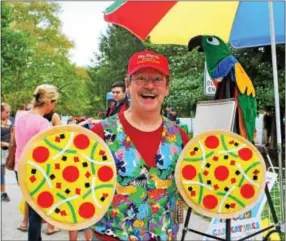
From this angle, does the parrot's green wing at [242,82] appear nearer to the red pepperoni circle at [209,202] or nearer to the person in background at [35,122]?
the red pepperoni circle at [209,202]

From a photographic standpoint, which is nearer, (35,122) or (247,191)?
(247,191)

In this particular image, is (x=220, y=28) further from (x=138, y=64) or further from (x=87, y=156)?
(x=87, y=156)

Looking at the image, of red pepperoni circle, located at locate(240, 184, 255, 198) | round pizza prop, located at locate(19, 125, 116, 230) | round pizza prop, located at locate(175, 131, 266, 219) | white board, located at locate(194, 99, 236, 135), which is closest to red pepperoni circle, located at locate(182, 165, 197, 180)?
round pizza prop, located at locate(175, 131, 266, 219)

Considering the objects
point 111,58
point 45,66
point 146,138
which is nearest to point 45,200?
point 146,138

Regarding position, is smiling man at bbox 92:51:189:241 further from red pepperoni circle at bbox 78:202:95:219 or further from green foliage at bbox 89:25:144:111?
green foliage at bbox 89:25:144:111

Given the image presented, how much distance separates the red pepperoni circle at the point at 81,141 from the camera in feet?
6.63

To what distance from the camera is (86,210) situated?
1962mm

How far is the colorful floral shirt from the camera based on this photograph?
2.02 meters

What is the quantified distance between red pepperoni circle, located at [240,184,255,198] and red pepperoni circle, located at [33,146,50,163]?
3.11ft

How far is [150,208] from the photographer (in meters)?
2.03

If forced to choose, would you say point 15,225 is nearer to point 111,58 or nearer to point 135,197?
point 135,197

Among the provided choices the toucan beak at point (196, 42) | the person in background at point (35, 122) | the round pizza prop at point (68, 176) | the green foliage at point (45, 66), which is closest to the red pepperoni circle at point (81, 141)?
the round pizza prop at point (68, 176)

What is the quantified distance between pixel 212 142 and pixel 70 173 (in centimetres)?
73

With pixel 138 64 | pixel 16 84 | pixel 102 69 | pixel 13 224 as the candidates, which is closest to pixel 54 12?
pixel 102 69
